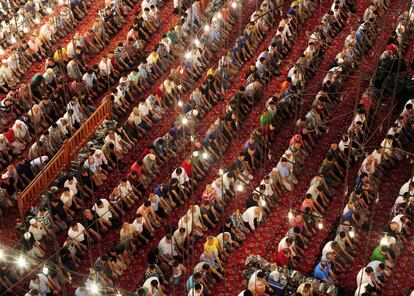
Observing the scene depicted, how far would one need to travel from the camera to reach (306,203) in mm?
15359

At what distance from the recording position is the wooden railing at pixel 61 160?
623 inches

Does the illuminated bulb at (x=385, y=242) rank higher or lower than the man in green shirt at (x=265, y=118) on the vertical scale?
lower

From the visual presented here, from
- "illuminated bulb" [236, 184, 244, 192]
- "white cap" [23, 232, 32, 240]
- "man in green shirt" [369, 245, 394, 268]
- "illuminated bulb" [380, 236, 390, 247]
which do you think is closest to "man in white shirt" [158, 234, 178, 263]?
"illuminated bulb" [236, 184, 244, 192]

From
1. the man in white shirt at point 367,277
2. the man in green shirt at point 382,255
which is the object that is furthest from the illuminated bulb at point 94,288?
the man in green shirt at point 382,255

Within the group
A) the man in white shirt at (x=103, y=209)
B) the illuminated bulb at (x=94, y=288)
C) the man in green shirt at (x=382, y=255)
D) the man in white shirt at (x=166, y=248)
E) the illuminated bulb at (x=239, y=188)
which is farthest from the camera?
the illuminated bulb at (x=239, y=188)

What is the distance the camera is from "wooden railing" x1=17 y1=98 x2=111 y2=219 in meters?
15.8

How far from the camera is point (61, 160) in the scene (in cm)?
1656

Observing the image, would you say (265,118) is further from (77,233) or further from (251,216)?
(77,233)

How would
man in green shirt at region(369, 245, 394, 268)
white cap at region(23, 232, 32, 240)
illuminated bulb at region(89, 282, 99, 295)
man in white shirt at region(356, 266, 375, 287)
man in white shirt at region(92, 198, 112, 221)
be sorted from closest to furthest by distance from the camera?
illuminated bulb at region(89, 282, 99, 295)
man in white shirt at region(356, 266, 375, 287)
man in green shirt at region(369, 245, 394, 268)
white cap at region(23, 232, 32, 240)
man in white shirt at region(92, 198, 112, 221)

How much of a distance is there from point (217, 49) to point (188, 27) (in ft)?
2.85

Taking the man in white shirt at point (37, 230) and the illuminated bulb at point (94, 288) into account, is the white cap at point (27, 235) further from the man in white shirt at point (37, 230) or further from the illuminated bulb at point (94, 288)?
the illuminated bulb at point (94, 288)

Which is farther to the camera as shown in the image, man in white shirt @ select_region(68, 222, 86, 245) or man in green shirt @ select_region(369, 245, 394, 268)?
man in white shirt @ select_region(68, 222, 86, 245)

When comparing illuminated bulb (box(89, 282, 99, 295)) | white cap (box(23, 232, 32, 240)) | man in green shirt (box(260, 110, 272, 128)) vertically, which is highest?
man in green shirt (box(260, 110, 272, 128))

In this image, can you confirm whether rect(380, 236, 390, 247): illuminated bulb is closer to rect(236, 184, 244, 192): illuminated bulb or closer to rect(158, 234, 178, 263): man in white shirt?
rect(236, 184, 244, 192): illuminated bulb
